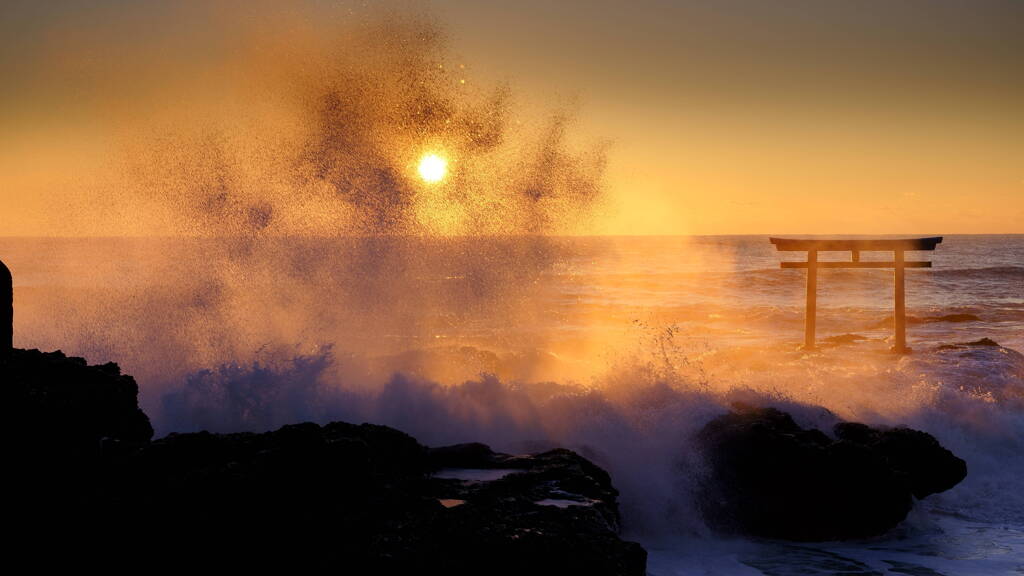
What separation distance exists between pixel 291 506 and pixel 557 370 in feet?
37.0

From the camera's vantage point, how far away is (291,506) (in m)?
4.91

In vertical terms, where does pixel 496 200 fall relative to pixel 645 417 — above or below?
above

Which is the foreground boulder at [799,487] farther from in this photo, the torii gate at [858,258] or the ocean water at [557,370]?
the torii gate at [858,258]

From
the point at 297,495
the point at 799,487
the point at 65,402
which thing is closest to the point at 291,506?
the point at 297,495

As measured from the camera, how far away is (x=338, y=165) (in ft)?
59.5

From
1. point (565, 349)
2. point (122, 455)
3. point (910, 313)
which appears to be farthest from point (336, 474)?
point (910, 313)

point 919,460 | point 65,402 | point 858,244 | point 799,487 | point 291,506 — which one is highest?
point 858,244

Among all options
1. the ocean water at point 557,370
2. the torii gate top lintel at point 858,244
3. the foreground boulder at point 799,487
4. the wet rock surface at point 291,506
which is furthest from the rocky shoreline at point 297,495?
the torii gate top lintel at point 858,244

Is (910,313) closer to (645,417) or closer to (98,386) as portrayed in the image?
(645,417)

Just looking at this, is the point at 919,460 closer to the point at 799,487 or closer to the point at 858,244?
the point at 799,487

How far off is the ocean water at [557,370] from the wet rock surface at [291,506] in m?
2.15

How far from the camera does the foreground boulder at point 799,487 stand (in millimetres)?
7559

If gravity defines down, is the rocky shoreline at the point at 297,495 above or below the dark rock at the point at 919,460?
above

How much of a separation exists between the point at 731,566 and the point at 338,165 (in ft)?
44.2
